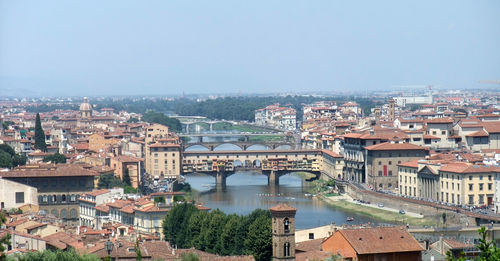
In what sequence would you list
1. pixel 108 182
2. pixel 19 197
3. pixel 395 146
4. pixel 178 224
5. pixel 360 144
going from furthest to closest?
pixel 360 144
pixel 395 146
pixel 108 182
pixel 19 197
pixel 178 224

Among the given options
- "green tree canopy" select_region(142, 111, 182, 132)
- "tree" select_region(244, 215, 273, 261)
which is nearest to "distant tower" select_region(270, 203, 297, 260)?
"tree" select_region(244, 215, 273, 261)

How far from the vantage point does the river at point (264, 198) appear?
40125mm

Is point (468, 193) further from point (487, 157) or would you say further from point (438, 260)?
point (438, 260)

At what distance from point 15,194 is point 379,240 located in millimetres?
15609

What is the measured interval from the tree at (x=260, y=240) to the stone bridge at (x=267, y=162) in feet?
103

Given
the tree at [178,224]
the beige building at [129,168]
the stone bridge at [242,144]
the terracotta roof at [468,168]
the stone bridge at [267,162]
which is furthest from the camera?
the stone bridge at [242,144]

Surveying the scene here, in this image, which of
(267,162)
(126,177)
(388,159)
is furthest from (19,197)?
(267,162)

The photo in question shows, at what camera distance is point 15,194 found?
35531 millimetres

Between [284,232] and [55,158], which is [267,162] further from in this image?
[284,232]

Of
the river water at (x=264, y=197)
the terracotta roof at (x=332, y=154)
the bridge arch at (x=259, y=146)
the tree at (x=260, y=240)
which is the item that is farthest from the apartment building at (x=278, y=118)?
the tree at (x=260, y=240)

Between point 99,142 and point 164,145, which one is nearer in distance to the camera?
point 164,145

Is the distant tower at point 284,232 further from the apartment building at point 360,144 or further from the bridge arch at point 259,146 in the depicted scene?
the bridge arch at point 259,146

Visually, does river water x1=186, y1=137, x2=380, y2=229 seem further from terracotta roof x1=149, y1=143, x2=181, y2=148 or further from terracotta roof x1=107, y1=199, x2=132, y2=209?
terracotta roof x1=107, y1=199, x2=132, y2=209

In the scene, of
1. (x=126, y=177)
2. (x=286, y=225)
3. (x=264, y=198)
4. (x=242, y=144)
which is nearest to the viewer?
(x=286, y=225)
